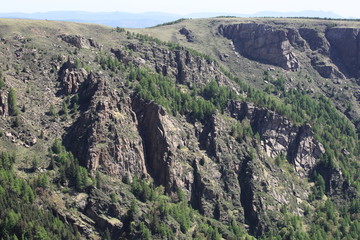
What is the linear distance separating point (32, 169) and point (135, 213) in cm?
4530

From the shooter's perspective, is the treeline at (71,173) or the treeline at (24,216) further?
the treeline at (71,173)

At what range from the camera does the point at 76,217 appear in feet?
567

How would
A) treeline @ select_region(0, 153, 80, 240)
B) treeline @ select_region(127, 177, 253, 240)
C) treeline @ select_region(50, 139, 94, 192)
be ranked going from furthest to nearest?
treeline @ select_region(50, 139, 94, 192)
treeline @ select_region(127, 177, 253, 240)
treeline @ select_region(0, 153, 80, 240)

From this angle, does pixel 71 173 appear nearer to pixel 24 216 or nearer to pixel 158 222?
pixel 24 216

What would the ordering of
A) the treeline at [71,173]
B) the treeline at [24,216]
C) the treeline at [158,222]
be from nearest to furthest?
the treeline at [24,216]
the treeline at [158,222]
the treeline at [71,173]

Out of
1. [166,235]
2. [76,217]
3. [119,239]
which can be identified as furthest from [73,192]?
[166,235]

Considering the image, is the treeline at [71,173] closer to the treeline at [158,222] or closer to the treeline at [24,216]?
the treeline at [24,216]

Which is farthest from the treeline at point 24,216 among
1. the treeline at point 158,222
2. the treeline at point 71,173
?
the treeline at point 158,222

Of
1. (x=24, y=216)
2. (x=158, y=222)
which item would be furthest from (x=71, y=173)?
(x=158, y=222)

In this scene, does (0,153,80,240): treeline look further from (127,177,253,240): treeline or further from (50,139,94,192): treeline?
(127,177,253,240): treeline

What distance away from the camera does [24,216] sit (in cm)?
15588

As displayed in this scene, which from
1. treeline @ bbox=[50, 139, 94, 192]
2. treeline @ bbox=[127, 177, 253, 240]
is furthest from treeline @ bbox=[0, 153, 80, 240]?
treeline @ bbox=[127, 177, 253, 240]

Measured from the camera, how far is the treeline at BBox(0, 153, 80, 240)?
152250 mm

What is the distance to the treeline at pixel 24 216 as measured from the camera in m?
152
